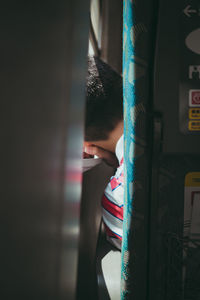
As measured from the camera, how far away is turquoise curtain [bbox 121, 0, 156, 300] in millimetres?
460

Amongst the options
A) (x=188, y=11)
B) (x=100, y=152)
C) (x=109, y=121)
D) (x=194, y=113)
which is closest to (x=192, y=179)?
(x=194, y=113)

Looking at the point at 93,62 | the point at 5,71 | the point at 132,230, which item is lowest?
the point at 132,230

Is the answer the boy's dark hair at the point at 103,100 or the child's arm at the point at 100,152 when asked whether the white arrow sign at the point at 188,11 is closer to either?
the boy's dark hair at the point at 103,100

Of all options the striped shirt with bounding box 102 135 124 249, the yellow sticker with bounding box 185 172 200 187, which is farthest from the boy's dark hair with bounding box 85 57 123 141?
the yellow sticker with bounding box 185 172 200 187

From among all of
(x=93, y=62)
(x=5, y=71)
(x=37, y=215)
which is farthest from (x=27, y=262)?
(x=93, y=62)

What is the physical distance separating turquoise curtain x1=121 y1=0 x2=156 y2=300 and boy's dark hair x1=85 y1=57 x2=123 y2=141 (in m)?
0.37

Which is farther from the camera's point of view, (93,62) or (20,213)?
(93,62)

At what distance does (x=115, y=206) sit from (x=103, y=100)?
0.39m

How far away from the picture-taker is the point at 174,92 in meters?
0.46

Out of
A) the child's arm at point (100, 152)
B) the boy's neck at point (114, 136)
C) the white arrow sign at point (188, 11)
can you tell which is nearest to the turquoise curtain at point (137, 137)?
the white arrow sign at point (188, 11)

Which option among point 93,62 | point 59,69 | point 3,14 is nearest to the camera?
point 3,14

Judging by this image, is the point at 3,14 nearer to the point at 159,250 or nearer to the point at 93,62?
the point at 159,250

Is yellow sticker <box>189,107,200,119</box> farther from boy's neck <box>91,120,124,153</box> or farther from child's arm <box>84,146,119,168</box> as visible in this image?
child's arm <box>84,146,119,168</box>

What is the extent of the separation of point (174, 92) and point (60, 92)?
260 millimetres
